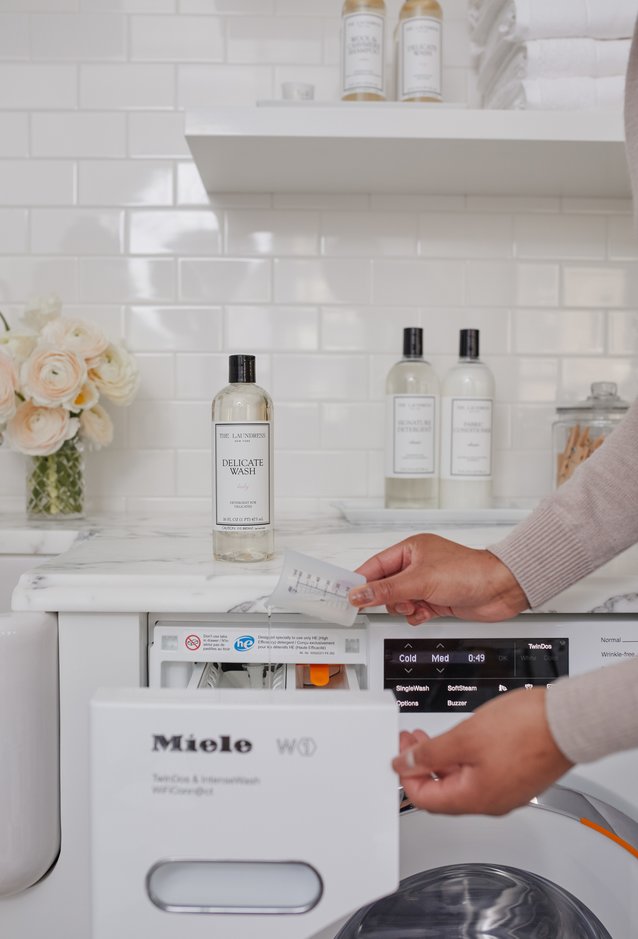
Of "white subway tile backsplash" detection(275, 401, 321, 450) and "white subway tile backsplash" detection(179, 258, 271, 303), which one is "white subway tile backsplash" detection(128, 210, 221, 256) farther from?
"white subway tile backsplash" detection(275, 401, 321, 450)

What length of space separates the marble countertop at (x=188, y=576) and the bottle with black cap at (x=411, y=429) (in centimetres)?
20

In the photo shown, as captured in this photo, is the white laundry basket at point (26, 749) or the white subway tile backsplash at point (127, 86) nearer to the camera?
A: the white laundry basket at point (26, 749)

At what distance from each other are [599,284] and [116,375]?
0.88 metres

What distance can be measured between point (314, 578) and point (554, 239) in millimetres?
984

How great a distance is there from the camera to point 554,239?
149 centimetres

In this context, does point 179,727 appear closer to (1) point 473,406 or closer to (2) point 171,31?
(1) point 473,406

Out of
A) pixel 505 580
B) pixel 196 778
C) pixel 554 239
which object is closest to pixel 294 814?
pixel 196 778

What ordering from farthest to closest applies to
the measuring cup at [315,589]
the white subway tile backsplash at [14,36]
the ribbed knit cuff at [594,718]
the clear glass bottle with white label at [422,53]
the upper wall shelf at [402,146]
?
the white subway tile backsplash at [14,36], the clear glass bottle with white label at [422,53], the upper wall shelf at [402,146], the measuring cup at [315,589], the ribbed knit cuff at [594,718]

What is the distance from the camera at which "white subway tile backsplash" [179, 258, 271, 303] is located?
147cm

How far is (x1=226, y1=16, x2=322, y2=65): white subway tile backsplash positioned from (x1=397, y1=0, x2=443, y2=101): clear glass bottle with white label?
216mm

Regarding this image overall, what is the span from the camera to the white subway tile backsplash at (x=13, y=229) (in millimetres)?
1455

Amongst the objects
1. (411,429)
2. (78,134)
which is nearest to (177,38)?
(78,134)

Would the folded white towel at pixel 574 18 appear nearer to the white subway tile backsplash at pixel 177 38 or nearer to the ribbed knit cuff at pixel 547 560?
the white subway tile backsplash at pixel 177 38

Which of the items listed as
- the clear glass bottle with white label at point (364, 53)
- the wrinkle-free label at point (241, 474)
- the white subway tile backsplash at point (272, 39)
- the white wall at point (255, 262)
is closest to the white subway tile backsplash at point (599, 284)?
the white wall at point (255, 262)
